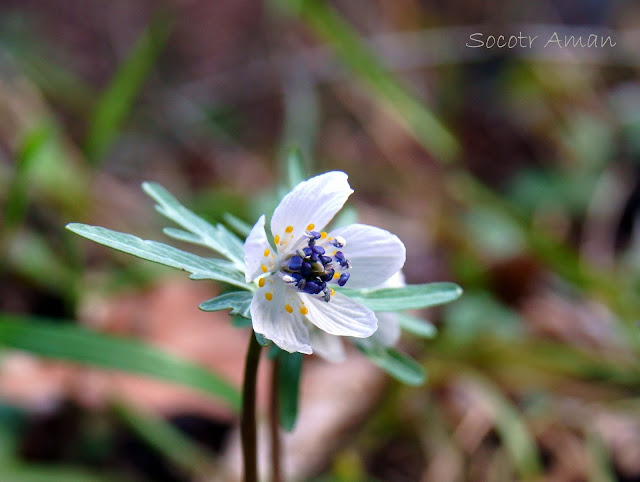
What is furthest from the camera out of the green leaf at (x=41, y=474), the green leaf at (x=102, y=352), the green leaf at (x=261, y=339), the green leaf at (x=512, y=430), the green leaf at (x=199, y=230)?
the green leaf at (x=512, y=430)

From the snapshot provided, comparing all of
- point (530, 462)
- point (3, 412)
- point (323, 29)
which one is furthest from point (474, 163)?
point (3, 412)

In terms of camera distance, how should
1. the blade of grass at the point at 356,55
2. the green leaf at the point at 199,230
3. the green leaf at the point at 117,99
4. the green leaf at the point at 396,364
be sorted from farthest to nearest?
the blade of grass at the point at 356,55 → the green leaf at the point at 117,99 → the green leaf at the point at 396,364 → the green leaf at the point at 199,230

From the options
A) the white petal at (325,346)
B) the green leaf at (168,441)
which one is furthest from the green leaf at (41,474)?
the white petal at (325,346)

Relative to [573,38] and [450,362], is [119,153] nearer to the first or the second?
[450,362]

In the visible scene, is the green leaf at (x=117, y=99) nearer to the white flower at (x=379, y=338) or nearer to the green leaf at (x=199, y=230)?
the green leaf at (x=199, y=230)

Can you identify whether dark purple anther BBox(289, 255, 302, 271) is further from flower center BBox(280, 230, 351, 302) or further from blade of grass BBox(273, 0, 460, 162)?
blade of grass BBox(273, 0, 460, 162)

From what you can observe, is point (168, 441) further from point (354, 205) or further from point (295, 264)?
point (295, 264)
